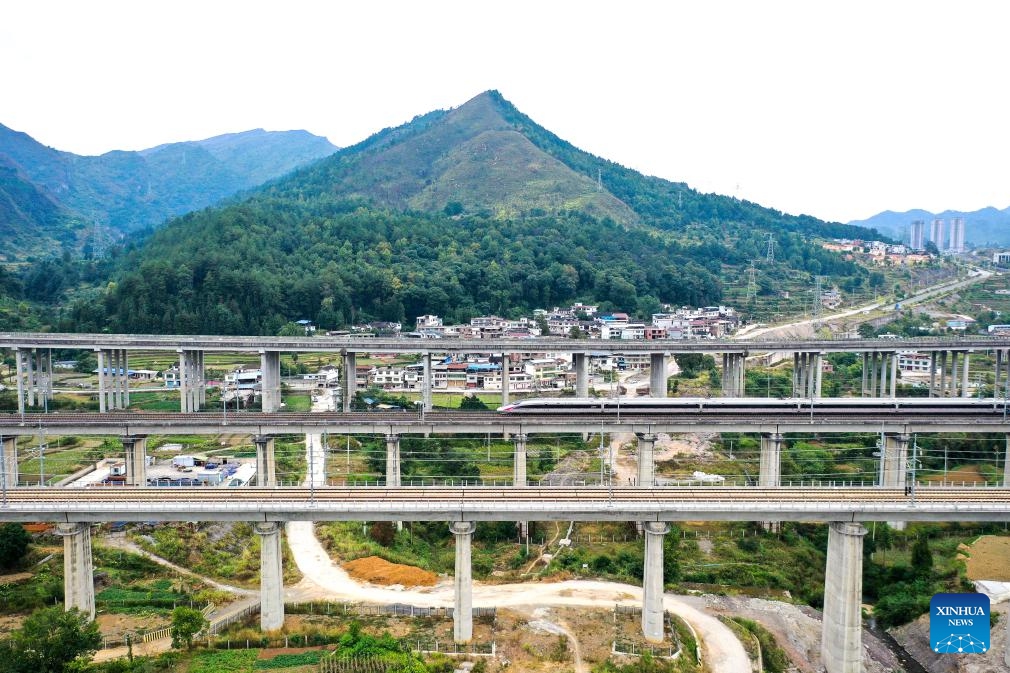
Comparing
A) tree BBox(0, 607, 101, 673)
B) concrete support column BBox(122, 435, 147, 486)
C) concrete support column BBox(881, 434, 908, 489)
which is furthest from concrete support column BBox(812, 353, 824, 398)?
tree BBox(0, 607, 101, 673)

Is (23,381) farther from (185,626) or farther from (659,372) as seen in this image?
(659,372)

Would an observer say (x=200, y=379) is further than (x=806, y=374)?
No

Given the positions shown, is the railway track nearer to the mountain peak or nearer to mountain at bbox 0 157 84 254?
the mountain peak

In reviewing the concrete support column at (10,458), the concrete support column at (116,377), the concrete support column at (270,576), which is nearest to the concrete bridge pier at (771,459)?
the concrete support column at (270,576)

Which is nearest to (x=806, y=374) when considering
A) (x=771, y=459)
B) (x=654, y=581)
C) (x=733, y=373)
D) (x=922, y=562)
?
(x=733, y=373)

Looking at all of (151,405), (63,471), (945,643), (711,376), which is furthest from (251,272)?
(945,643)

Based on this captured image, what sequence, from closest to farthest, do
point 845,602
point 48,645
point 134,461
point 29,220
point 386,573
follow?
1. point 48,645
2. point 845,602
3. point 386,573
4. point 134,461
5. point 29,220
